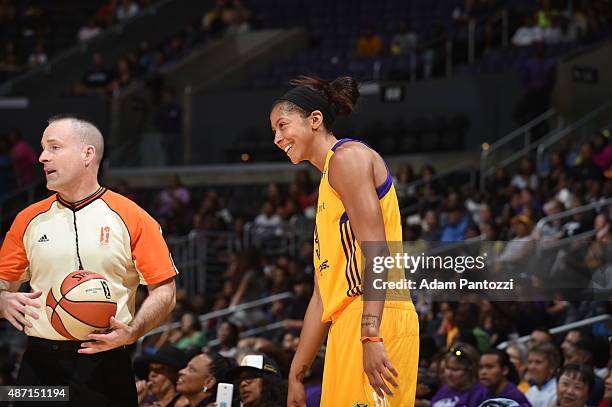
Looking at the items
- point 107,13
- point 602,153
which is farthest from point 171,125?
point 602,153

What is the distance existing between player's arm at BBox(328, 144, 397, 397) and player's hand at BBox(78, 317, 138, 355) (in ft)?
3.34

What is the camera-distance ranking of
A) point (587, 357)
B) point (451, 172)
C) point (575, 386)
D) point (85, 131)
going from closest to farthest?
point (85, 131) < point (575, 386) < point (587, 357) < point (451, 172)

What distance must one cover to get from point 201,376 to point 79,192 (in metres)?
2.97

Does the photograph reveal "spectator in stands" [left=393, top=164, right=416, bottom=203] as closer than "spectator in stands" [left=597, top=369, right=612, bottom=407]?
No

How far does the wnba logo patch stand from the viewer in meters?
5.26

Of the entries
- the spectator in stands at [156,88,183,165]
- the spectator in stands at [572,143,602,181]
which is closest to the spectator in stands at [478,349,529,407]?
the spectator in stands at [572,143,602,181]

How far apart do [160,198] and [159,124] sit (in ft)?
10.5

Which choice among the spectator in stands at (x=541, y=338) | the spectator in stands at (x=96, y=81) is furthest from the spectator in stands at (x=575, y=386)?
the spectator in stands at (x=96, y=81)

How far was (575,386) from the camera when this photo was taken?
299 inches

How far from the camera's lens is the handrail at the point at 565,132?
17181 millimetres

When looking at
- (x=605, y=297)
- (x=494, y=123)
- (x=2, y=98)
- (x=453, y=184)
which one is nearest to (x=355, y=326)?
(x=605, y=297)

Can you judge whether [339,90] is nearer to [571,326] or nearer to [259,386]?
[259,386]

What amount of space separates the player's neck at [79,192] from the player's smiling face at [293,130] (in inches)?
34.2

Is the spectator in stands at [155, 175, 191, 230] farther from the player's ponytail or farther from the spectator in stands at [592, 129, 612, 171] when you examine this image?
the player's ponytail
